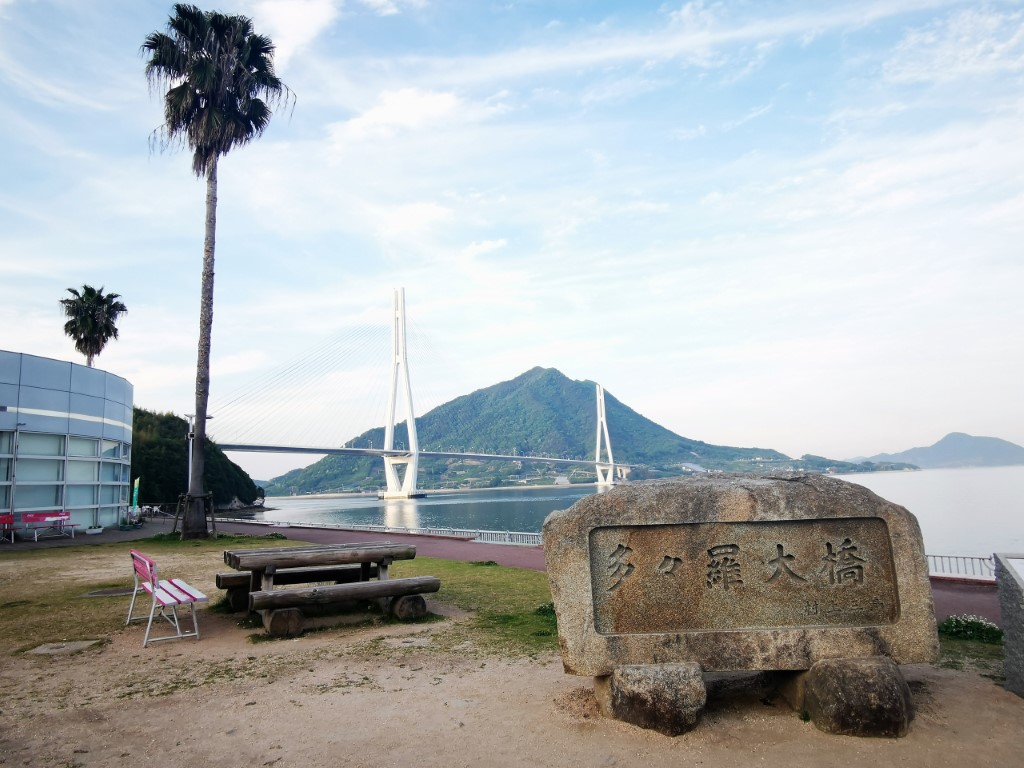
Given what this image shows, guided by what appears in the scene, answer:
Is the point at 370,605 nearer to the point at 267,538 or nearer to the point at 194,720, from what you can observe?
the point at 194,720

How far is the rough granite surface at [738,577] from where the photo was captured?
3.42 m

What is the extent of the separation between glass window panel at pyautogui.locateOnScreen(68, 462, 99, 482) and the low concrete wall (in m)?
16.6

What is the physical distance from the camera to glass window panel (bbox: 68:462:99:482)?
1500cm

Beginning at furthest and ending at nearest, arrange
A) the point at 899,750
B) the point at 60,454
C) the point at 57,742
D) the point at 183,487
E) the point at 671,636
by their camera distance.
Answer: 1. the point at 183,487
2. the point at 60,454
3. the point at 671,636
4. the point at 57,742
5. the point at 899,750

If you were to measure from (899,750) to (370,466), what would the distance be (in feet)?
302

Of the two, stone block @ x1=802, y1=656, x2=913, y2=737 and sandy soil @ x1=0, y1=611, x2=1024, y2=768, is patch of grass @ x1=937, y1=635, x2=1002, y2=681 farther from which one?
stone block @ x1=802, y1=656, x2=913, y2=737

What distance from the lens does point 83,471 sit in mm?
15500

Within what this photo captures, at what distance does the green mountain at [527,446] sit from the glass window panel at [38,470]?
180ft

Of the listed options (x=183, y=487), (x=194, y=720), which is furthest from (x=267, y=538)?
(x=183, y=487)

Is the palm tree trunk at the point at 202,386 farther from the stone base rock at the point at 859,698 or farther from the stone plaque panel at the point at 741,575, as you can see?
the stone base rock at the point at 859,698

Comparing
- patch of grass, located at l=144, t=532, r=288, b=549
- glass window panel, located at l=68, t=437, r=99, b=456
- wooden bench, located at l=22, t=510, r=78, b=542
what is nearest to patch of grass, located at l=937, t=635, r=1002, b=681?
patch of grass, located at l=144, t=532, r=288, b=549

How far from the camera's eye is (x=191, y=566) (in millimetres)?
9969

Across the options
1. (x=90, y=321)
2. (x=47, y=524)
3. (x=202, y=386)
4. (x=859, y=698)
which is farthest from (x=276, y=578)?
(x=90, y=321)

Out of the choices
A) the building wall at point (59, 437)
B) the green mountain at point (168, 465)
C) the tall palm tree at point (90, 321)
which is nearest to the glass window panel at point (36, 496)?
the building wall at point (59, 437)
